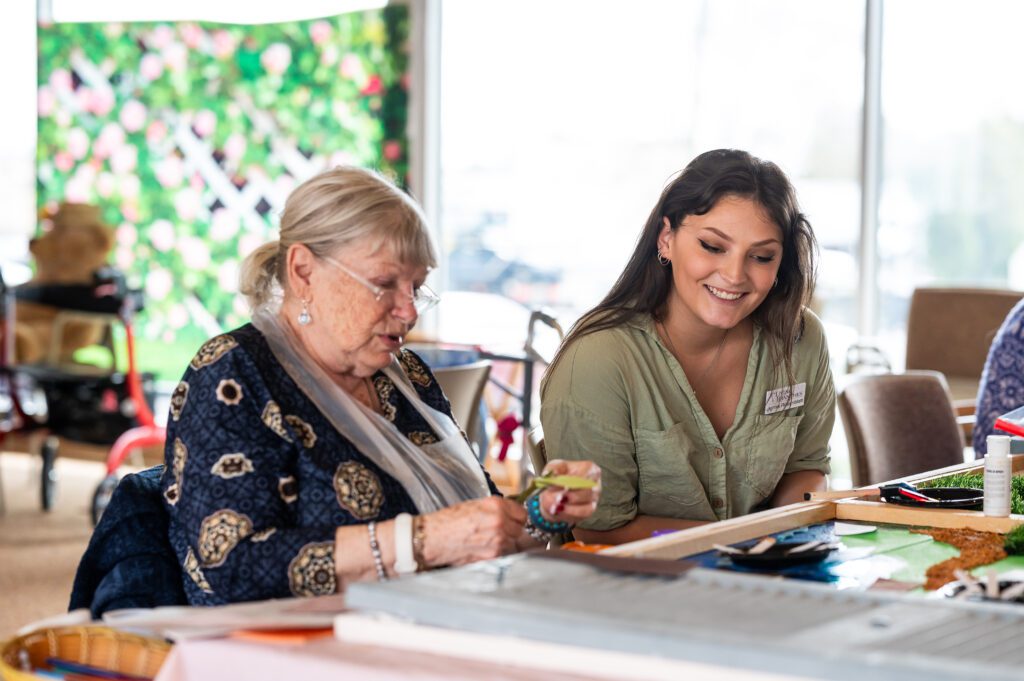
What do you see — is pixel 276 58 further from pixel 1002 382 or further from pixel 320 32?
pixel 1002 382

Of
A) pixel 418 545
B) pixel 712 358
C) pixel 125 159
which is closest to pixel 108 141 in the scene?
pixel 125 159

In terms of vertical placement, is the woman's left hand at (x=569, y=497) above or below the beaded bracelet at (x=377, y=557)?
above

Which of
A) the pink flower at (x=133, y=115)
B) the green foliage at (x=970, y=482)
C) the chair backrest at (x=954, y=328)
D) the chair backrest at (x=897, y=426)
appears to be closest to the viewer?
the green foliage at (x=970, y=482)

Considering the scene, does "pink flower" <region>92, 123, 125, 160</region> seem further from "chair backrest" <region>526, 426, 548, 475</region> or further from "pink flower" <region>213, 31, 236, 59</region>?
"chair backrest" <region>526, 426, 548, 475</region>

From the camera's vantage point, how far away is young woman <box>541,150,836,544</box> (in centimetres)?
246

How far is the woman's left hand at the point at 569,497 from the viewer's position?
6.24 ft

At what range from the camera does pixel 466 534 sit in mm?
1775

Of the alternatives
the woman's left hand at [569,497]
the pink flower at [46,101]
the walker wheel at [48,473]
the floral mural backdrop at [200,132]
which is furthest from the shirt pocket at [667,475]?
the pink flower at [46,101]

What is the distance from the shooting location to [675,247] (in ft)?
8.34

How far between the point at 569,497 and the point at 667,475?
60cm

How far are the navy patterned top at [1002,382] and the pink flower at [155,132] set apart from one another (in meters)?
5.50

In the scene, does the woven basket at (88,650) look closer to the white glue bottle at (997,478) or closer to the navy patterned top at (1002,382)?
the white glue bottle at (997,478)

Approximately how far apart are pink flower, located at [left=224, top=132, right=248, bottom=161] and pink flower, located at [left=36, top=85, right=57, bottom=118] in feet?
4.03

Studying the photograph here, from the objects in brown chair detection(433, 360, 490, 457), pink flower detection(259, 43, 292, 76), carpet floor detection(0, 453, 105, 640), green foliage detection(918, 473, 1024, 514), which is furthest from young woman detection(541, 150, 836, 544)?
pink flower detection(259, 43, 292, 76)
